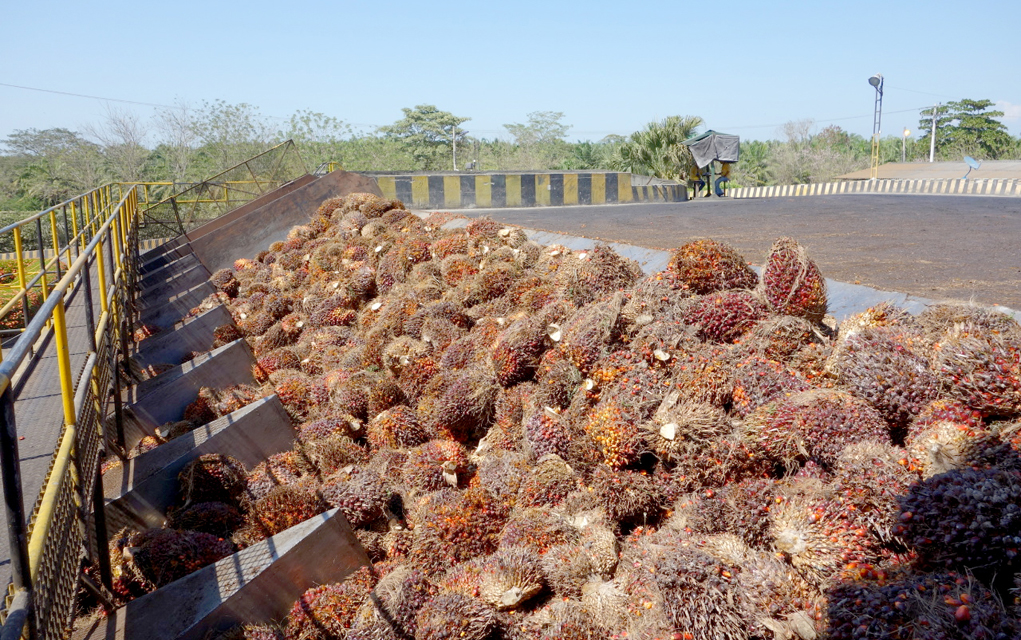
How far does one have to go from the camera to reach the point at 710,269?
438cm

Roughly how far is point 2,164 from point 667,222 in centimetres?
3533

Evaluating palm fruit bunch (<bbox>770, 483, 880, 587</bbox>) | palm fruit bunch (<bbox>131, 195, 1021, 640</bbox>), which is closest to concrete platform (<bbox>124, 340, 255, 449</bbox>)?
palm fruit bunch (<bbox>131, 195, 1021, 640</bbox>)

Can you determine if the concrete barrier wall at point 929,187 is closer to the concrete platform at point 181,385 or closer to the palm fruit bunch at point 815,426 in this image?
the concrete platform at point 181,385

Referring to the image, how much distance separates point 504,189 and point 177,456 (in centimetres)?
1566

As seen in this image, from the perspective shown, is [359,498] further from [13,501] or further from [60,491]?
[13,501]

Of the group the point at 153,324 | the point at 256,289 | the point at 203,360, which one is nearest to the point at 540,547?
the point at 203,360

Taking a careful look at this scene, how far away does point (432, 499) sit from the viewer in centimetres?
402

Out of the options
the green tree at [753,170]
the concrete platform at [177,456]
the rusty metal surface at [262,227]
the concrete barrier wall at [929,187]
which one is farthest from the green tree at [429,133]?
the concrete platform at [177,456]

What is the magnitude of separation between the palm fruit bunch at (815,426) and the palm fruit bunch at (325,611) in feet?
7.25

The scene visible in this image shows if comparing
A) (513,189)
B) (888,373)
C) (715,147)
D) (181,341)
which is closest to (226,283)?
(181,341)

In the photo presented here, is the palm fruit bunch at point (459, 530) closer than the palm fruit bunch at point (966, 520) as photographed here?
No

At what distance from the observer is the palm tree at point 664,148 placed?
28.4 metres

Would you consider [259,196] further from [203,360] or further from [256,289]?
[203,360]

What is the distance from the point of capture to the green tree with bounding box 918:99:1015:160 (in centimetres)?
4809
